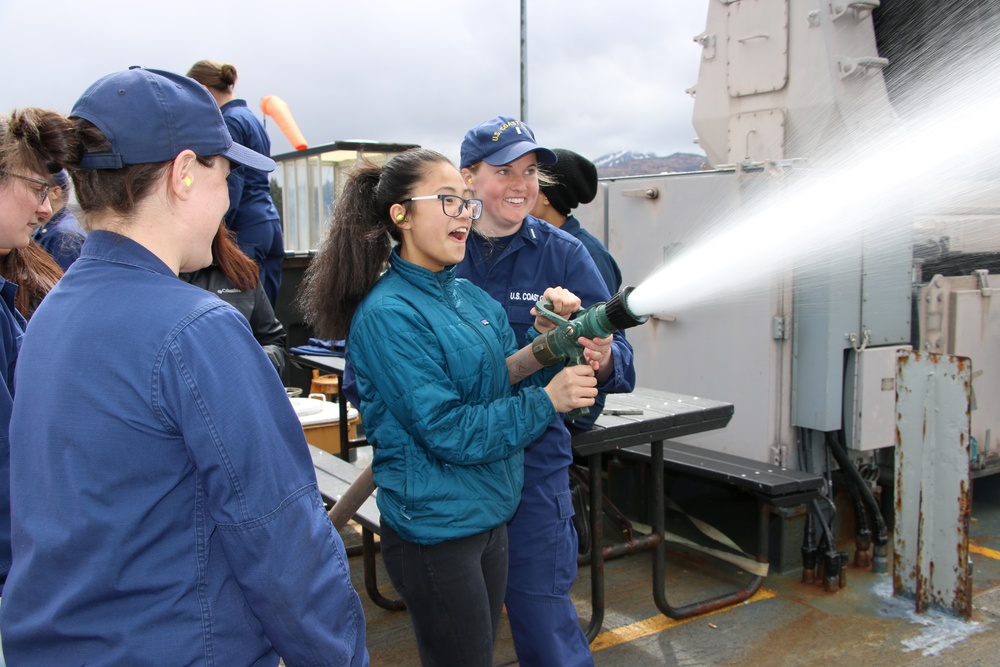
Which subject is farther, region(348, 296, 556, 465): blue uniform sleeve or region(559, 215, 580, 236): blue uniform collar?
region(559, 215, 580, 236): blue uniform collar

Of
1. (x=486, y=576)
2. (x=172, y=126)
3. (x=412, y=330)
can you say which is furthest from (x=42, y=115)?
(x=486, y=576)

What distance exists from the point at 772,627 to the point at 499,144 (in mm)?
2745

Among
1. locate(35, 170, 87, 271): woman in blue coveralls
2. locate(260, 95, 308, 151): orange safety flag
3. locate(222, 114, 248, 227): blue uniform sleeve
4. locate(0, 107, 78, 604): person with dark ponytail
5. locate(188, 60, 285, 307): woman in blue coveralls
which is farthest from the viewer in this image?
locate(260, 95, 308, 151): orange safety flag

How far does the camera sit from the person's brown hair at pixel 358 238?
2.53 meters

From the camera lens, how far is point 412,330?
231 cm

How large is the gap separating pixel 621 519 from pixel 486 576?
2.09 m

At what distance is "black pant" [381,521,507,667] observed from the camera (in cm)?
234

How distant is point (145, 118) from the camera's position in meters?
1.47

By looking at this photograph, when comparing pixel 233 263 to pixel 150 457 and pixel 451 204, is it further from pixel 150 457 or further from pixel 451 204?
pixel 150 457

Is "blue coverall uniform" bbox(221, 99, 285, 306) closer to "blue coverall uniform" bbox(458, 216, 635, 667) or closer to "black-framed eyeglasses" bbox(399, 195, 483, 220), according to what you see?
"blue coverall uniform" bbox(458, 216, 635, 667)

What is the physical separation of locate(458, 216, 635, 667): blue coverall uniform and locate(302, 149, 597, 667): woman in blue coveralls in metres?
0.25

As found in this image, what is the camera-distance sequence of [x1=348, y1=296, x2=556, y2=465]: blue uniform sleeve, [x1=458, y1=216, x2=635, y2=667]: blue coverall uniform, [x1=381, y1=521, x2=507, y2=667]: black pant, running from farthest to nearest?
[x1=458, y1=216, x2=635, y2=667]: blue coverall uniform
[x1=381, y1=521, x2=507, y2=667]: black pant
[x1=348, y1=296, x2=556, y2=465]: blue uniform sleeve

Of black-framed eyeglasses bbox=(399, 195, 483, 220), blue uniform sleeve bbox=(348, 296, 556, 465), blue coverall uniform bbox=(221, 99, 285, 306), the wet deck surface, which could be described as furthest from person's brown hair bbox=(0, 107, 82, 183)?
the wet deck surface

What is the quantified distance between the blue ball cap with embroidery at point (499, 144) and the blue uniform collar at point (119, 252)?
160 centimetres
